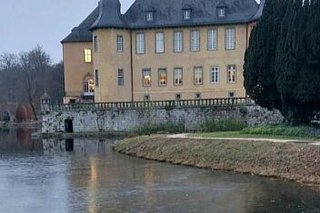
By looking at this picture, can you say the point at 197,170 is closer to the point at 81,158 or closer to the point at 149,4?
the point at 81,158

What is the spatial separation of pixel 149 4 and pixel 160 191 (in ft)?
113

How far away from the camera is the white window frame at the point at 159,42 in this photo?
48094 mm

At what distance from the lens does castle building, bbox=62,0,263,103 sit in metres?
46.2

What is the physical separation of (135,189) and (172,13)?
33464 millimetres

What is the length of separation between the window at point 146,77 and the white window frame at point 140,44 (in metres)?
1.75

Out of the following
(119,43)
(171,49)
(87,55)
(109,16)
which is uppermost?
(109,16)

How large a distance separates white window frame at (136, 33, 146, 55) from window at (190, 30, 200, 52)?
4.42 meters

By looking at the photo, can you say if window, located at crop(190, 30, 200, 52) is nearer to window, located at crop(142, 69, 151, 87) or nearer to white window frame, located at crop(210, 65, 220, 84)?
white window frame, located at crop(210, 65, 220, 84)

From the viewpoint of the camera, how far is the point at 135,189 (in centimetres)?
1697

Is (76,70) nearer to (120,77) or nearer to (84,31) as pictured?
(84,31)

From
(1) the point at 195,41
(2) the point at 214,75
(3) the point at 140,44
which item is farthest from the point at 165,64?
(2) the point at 214,75

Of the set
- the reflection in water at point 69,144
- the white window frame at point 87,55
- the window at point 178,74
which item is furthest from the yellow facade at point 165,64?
the reflection in water at point 69,144

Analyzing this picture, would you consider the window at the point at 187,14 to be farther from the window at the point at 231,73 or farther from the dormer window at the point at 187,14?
the window at the point at 231,73

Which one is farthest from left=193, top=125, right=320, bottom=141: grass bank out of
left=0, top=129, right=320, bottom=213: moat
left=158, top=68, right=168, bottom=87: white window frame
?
left=158, top=68, right=168, bottom=87: white window frame
